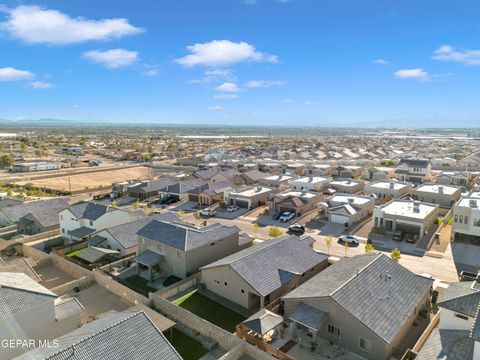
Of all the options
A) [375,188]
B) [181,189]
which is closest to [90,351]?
[181,189]

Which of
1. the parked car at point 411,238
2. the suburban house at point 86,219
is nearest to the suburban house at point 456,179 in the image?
the parked car at point 411,238

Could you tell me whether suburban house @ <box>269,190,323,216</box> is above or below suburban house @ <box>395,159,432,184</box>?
below

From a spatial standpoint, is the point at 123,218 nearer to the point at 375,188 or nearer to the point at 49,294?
the point at 49,294

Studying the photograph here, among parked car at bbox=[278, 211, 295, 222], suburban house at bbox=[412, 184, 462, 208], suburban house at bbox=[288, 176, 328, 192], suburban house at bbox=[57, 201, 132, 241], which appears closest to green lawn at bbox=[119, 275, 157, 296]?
suburban house at bbox=[57, 201, 132, 241]

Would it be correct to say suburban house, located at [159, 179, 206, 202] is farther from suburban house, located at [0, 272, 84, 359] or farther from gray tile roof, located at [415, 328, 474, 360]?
gray tile roof, located at [415, 328, 474, 360]

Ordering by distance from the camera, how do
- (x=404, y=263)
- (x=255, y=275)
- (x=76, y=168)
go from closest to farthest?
1. (x=255, y=275)
2. (x=404, y=263)
3. (x=76, y=168)
